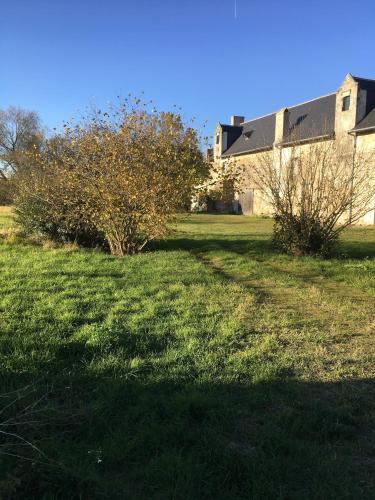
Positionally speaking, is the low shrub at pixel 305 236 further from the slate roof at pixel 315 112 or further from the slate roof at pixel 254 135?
the slate roof at pixel 254 135

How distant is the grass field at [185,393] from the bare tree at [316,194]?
3.95 m

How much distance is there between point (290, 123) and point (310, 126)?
3.59 metres

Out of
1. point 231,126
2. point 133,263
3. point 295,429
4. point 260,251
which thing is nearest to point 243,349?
point 295,429

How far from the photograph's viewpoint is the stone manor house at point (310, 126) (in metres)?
24.2

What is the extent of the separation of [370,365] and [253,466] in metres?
1.98

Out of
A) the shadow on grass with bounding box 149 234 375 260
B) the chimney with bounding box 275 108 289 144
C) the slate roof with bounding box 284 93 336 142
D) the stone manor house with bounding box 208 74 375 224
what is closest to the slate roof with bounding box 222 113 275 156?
the stone manor house with bounding box 208 74 375 224

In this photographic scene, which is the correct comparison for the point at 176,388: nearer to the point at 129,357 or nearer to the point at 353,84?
the point at 129,357

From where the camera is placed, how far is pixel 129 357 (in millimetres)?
4012

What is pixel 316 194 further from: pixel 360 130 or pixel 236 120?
pixel 236 120

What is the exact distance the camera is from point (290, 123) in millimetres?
30359

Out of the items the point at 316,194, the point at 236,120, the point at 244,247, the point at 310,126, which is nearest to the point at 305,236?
the point at 316,194

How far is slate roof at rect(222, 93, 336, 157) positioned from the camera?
2817 centimetres

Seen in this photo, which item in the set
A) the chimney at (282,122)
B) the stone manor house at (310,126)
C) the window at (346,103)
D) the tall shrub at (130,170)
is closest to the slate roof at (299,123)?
the stone manor house at (310,126)

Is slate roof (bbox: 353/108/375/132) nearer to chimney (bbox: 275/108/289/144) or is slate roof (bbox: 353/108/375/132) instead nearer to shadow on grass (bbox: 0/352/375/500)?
chimney (bbox: 275/108/289/144)
